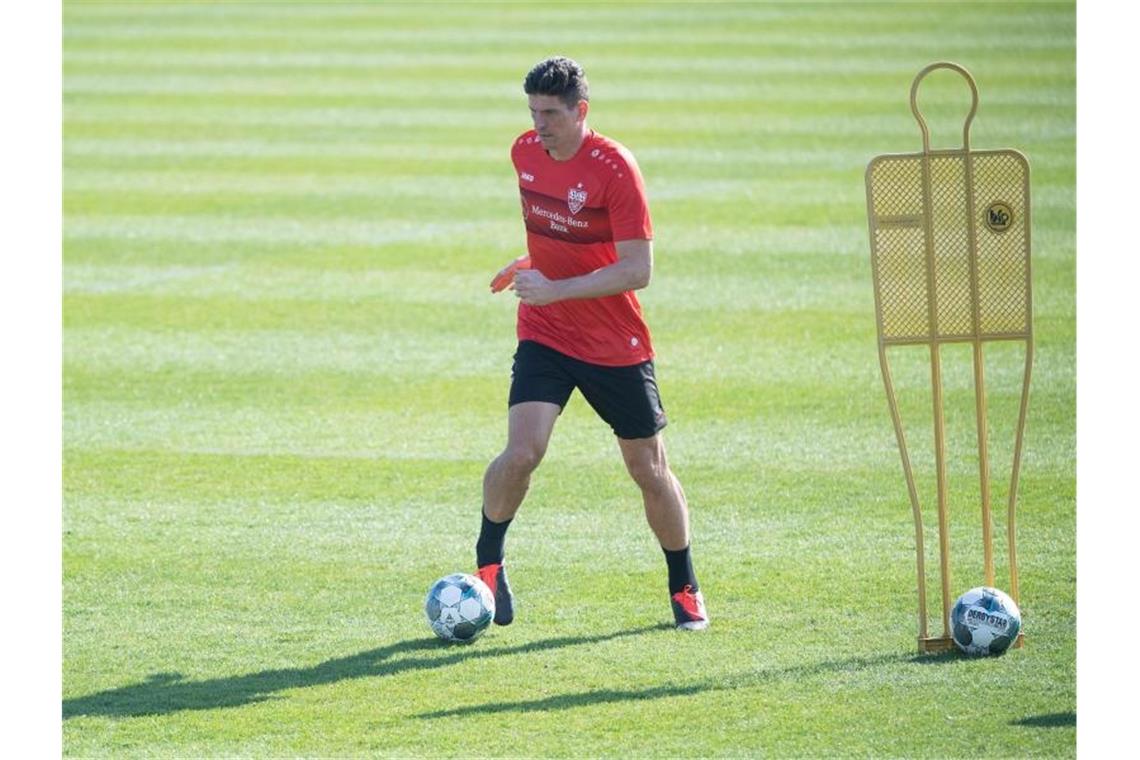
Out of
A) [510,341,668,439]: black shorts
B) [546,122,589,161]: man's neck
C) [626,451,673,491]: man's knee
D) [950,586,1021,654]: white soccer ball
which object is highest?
[546,122,589,161]: man's neck

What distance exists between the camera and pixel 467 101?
2358 centimetres

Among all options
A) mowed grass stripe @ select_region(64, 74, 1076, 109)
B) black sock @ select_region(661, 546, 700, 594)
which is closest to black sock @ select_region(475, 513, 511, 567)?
black sock @ select_region(661, 546, 700, 594)

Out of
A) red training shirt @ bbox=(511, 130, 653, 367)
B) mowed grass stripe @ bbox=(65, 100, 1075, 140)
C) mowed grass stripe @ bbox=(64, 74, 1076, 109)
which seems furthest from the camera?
mowed grass stripe @ bbox=(64, 74, 1076, 109)

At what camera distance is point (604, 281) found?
7.26 metres

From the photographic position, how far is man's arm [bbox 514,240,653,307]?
723 cm

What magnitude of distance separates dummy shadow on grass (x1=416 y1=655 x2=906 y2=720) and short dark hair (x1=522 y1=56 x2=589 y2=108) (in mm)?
2225

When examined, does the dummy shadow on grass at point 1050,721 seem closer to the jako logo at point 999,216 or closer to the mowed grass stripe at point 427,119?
the jako logo at point 999,216

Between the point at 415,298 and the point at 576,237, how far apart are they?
21.4ft

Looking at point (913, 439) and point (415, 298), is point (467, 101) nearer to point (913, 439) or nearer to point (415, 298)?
point (415, 298)

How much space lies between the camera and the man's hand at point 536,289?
7.29 metres

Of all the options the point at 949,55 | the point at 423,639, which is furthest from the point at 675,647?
the point at 949,55

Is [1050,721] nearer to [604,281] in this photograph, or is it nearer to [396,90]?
[604,281]

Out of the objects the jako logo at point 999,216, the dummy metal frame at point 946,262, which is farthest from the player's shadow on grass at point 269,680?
the jako logo at point 999,216

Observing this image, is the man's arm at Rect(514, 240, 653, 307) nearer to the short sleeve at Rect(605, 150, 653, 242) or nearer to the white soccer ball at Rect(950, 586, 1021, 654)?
the short sleeve at Rect(605, 150, 653, 242)
